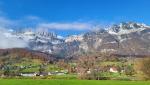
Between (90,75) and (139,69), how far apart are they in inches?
1128

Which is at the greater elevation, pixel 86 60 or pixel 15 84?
pixel 86 60

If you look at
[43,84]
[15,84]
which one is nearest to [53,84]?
[43,84]

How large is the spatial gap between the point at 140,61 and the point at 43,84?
68.4 m

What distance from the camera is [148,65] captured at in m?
115

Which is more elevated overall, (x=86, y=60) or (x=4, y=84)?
(x=86, y=60)

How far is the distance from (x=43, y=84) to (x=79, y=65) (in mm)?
115956

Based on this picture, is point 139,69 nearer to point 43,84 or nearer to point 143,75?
point 143,75

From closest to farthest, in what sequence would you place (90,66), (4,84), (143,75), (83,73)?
1. (4,84)
2. (143,75)
3. (83,73)
4. (90,66)

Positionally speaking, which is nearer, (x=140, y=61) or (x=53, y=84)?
(x=53, y=84)

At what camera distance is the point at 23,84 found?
2205 inches

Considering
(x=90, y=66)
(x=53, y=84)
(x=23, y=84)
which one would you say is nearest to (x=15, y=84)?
(x=23, y=84)

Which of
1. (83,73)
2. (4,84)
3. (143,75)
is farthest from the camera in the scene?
(83,73)

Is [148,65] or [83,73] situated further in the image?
[83,73]

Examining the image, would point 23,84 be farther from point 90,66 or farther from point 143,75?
point 90,66
